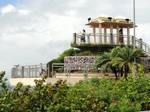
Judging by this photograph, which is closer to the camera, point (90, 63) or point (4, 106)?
point (4, 106)

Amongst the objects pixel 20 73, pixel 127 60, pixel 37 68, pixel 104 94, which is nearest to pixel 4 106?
pixel 104 94

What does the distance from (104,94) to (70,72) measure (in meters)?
25.5

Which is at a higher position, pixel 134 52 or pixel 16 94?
pixel 134 52

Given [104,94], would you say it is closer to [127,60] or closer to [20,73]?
[127,60]

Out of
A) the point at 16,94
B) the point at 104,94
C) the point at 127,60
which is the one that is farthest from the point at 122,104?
the point at 127,60

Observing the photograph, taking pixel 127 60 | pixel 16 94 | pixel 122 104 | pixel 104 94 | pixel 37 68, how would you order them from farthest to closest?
pixel 37 68 < pixel 127 60 < pixel 104 94 < pixel 122 104 < pixel 16 94

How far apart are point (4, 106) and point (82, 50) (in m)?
37.9

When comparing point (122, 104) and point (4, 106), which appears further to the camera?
point (122, 104)

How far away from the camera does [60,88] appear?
35.7 ft

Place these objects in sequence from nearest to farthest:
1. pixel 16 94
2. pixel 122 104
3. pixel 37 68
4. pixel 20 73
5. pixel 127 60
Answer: pixel 16 94, pixel 122 104, pixel 127 60, pixel 37 68, pixel 20 73

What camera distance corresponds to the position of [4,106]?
31.8 feet

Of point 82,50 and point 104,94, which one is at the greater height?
point 82,50

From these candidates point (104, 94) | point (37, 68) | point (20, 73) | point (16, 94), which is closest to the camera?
point (16, 94)

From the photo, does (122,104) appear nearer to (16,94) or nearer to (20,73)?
(16,94)
